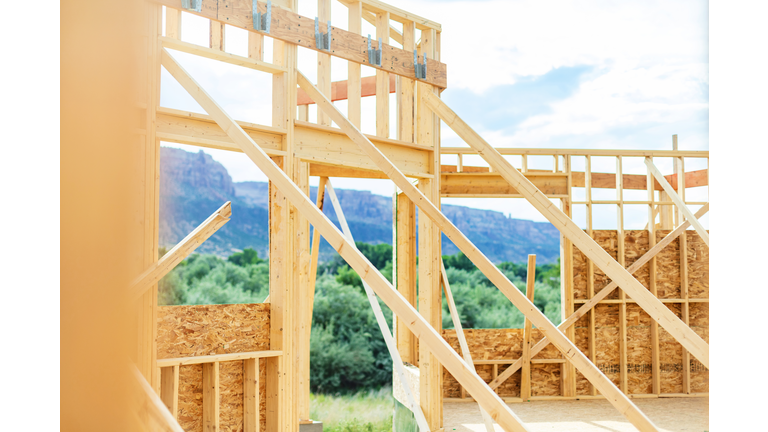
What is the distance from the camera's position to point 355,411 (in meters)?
14.0

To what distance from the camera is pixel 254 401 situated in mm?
4465

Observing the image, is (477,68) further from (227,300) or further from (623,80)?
(227,300)

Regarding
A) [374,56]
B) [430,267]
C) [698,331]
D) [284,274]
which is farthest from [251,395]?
[698,331]

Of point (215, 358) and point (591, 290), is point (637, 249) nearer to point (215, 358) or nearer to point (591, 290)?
point (591, 290)

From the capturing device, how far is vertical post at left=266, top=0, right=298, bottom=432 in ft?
14.9


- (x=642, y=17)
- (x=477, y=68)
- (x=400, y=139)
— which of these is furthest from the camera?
(x=477, y=68)

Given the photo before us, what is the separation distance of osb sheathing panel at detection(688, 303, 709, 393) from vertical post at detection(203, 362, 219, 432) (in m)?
8.21

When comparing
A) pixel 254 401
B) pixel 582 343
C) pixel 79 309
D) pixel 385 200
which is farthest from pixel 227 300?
pixel 79 309

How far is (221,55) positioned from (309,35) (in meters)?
0.93

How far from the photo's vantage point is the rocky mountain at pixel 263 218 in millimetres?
18188

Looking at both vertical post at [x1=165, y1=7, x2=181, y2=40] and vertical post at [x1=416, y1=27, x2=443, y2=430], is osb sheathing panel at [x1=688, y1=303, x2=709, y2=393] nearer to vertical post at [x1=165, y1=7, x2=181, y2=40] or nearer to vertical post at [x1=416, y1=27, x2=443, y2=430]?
vertical post at [x1=416, y1=27, x2=443, y2=430]

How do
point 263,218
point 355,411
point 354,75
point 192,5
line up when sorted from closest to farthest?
point 192,5 < point 354,75 < point 355,411 < point 263,218

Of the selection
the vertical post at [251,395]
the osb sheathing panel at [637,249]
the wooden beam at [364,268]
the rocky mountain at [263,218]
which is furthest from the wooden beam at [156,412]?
the rocky mountain at [263,218]
